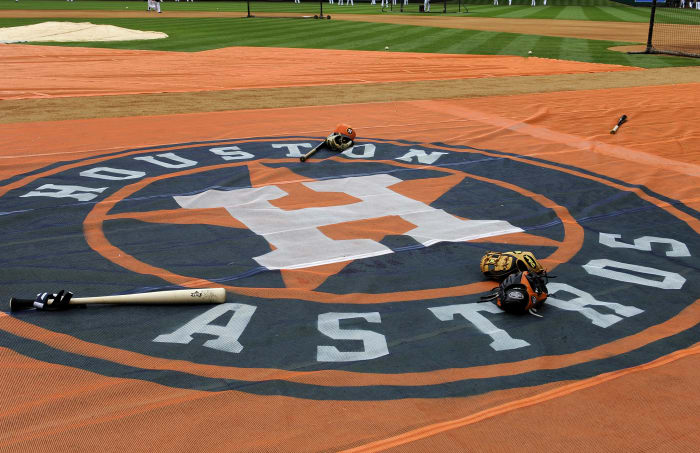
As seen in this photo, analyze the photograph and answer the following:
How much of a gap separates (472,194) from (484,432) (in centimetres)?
492

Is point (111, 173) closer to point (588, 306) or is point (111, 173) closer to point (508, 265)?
point (508, 265)

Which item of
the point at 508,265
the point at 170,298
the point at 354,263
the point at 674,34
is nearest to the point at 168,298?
the point at 170,298

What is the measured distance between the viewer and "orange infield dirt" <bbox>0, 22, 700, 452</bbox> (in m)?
3.85

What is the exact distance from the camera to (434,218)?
7551 mm

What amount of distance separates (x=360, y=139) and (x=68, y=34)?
2166cm

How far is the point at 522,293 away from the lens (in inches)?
205

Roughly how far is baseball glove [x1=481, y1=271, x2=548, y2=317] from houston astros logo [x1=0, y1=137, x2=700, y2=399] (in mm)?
133

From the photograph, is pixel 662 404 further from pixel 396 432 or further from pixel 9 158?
pixel 9 158

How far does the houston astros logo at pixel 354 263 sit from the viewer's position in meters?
4.63

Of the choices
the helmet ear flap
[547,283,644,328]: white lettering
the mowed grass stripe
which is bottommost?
[547,283,644,328]: white lettering

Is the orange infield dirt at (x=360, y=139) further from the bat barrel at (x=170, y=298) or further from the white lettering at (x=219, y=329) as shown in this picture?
the bat barrel at (x=170, y=298)

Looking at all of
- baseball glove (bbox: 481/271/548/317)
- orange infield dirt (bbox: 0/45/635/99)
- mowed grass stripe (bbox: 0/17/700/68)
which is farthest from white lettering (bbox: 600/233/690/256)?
mowed grass stripe (bbox: 0/17/700/68)

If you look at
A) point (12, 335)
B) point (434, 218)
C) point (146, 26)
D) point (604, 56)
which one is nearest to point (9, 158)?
point (12, 335)

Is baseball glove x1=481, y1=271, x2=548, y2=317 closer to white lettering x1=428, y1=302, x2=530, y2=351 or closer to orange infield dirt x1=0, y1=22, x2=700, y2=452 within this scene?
white lettering x1=428, y1=302, x2=530, y2=351
